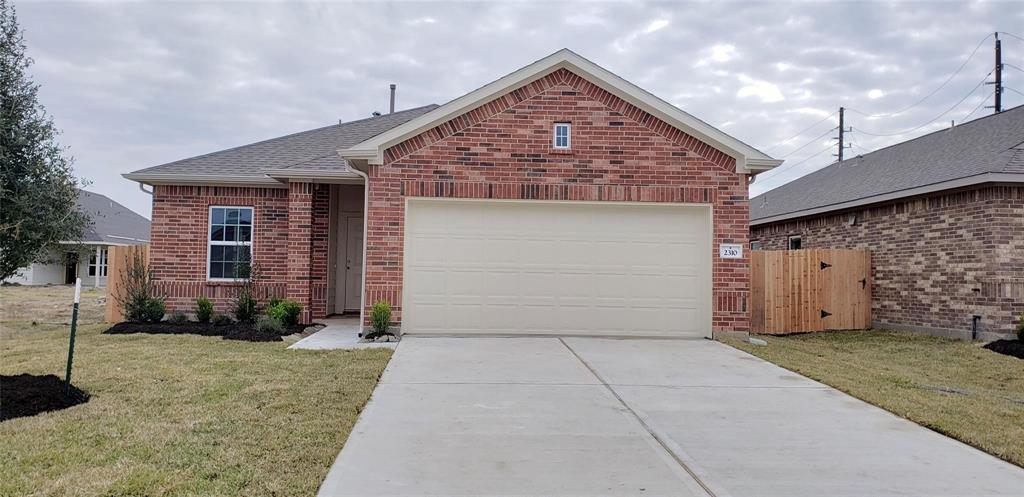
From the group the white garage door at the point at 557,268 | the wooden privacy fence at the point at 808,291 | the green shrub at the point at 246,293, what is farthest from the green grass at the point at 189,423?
the wooden privacy fence at the point at 808,291

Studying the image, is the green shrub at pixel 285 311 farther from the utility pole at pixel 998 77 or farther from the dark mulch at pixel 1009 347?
the utility pole at pixel 998 77

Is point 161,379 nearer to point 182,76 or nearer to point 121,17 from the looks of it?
point 121,17

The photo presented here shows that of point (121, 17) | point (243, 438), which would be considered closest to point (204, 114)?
point (121, 17)

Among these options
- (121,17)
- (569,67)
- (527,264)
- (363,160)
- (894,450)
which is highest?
(121,17)

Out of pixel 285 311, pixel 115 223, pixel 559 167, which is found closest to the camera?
pixel 559 167

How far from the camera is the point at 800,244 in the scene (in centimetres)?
1842

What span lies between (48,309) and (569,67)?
53.0 feet

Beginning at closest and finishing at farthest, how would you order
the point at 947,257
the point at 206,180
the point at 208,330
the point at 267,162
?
1. the point at 208,330
2. the point at 947,257
3. the point at 206,180
4. the point at 267,162

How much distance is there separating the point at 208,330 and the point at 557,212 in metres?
6.54

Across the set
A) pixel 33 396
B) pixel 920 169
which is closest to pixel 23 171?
pixel 33 396

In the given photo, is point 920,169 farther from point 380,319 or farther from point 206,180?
point 206,180

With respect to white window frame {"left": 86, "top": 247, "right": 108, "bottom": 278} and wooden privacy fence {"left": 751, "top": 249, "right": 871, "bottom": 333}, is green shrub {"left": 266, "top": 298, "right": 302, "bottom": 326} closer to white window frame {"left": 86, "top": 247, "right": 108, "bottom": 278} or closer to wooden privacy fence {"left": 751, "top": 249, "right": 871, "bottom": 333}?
wooden privacy fence {"left": 751, "top": 249, "right": 871, "bottom": 333}

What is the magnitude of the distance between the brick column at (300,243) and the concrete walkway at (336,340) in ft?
2.69

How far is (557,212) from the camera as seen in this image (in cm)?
1115
